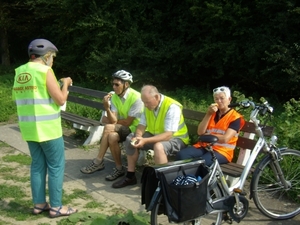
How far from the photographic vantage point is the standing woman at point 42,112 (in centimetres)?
416

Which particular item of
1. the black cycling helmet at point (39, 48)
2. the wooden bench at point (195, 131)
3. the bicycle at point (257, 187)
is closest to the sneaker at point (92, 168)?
the wooden bench at point (195, 131)

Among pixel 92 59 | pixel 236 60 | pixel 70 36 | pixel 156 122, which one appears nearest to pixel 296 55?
pixel 236 60

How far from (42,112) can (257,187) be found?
2.19 meters

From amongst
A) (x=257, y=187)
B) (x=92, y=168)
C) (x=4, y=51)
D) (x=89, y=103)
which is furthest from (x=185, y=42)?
(x=4, y=51)

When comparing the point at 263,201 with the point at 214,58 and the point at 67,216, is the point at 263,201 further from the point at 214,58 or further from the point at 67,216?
the point at 214,58

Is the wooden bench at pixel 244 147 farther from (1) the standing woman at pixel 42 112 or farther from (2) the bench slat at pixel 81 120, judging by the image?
(2) the bench slat at pixel 81 120

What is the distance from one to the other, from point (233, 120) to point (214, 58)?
6368mm

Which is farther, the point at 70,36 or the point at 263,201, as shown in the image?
the point at 70,36

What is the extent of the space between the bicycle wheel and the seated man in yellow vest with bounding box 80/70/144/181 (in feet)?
5.82

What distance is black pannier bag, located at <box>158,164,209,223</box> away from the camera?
344 centimetres

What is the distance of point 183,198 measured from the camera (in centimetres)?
344

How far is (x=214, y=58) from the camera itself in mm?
10734

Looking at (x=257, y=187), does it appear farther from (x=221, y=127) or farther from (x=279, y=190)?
(x=221, y=127)

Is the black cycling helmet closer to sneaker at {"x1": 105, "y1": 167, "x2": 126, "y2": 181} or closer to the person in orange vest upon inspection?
the person in orange vest
